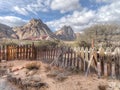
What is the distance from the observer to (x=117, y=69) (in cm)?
1040

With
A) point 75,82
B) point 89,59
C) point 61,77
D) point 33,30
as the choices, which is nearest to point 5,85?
point 61,77

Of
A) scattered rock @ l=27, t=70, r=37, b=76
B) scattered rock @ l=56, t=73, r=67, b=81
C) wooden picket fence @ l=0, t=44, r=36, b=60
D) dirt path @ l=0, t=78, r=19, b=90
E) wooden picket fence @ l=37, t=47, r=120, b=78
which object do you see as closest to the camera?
dirt path @ l=0, t=78, r=19, b=90

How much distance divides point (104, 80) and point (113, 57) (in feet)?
4.68

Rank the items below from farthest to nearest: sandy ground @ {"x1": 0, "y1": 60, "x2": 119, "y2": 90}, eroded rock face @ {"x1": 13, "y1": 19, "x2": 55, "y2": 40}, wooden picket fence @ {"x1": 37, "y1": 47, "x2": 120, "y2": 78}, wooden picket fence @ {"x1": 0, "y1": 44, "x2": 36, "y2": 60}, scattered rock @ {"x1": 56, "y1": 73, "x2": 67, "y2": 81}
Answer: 1. eroded rock face @ {"x1": 13, "y1": 19, "x2": 55, "y2": 40}
2. wooden picket fence @ {"x1": 0, "y1": 44, "x2": 36, "y2": 60}
3. wooden picket fence @ {"x1": 37, "y1": 47, "x2": 120, "y2": 78}
4. scattered rock @ {"x1": 56, "y1": 73, "x2": 67, "y2": 81}
5. sandy ground @ {"x1": 0, "y1": 60, "x2": 119, "y2": 90}

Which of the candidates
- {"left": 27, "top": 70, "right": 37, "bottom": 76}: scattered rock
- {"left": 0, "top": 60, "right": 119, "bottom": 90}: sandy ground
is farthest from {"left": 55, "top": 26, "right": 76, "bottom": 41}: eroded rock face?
{"left": 0, "top": 60, "right": 119, "bottom": 90}: sandy ground

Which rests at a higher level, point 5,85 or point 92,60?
point 92,60

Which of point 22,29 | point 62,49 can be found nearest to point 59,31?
point 22,29

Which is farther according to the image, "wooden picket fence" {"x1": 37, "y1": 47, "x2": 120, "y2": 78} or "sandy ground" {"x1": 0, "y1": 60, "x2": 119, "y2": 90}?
"wooden picket fence" {"x1": 37, "y1": 47, "x2": 120, "y2": 78}

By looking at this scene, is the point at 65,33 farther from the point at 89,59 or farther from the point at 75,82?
the point at 75,82

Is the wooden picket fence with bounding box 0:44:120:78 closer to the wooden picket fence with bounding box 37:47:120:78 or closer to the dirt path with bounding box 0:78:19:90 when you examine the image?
the wooden picket fence with bounding box 37:47:120:78

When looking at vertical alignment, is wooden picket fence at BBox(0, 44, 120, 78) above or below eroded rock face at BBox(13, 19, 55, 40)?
below

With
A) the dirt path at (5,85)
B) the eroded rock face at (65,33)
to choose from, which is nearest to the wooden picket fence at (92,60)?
the dirt path at (5,85)

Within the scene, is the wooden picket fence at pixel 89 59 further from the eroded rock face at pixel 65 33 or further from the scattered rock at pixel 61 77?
the eroded rock face at pixel 65 33

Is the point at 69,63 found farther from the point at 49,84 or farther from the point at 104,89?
the point at 104,89
